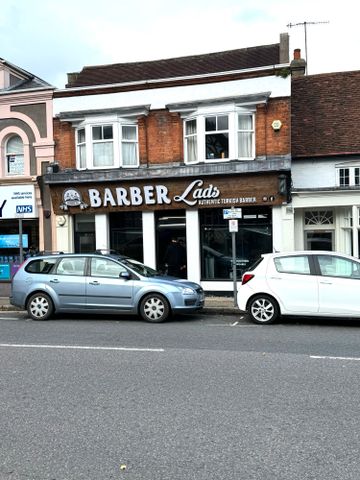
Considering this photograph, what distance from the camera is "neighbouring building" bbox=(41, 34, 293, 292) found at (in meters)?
15.3

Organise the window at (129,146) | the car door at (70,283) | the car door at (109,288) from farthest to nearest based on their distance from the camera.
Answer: the window at (129,146) < the car door at (70,283) < the car door at (109,288)

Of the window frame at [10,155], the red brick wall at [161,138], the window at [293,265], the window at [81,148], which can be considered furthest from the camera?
the window frame at [10,155]

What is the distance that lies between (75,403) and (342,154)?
13177mm

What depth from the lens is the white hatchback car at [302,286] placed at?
10188 mm

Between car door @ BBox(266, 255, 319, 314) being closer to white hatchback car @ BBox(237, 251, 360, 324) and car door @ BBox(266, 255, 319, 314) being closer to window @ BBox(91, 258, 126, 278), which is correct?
white hatchback car @ BBox(237, 251, 360, 324)

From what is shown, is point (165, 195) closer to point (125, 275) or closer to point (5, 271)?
point (125, 275)

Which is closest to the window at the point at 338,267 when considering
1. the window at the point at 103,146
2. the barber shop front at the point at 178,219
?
the barber shop front at the point at 178,219

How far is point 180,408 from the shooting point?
16.7 feet

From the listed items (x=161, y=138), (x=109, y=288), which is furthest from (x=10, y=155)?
(x=109, y=288)

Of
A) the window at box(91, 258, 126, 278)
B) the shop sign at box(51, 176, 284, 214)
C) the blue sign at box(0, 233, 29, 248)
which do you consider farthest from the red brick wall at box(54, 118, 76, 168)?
the window at box(91, 258, 126, 278)

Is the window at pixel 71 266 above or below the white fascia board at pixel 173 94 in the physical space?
below

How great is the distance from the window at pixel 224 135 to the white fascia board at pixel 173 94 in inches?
24.0

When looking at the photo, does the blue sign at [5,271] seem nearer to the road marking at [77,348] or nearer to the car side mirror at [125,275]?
the car side mirror at [125,275]

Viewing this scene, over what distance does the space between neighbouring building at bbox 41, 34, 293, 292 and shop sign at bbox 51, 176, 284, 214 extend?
32mm
